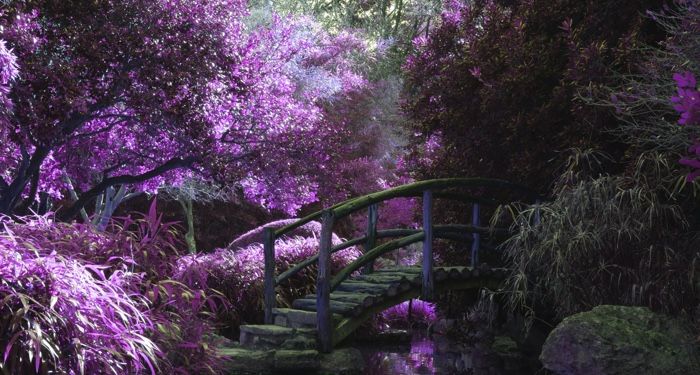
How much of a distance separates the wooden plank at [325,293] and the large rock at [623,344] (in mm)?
1950

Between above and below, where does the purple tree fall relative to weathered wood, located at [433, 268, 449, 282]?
above

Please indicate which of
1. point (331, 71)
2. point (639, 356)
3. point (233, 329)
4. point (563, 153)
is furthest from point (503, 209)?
point (331, 71)

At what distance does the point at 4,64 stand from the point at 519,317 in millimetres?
6222

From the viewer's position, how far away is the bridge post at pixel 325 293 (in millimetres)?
6840

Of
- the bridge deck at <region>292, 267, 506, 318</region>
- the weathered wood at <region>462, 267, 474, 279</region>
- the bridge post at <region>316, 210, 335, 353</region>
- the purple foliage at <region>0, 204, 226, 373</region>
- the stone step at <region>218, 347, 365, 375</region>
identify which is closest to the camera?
the purple foliage at <region>0, 204, 226, 373</region>

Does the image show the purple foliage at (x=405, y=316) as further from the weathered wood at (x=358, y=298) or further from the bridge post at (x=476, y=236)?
the weathered wood at (x=358, y=298)

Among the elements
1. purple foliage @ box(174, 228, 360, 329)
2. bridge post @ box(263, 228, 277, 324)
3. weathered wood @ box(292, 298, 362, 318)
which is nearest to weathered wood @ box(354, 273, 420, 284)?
weathered wood @ box(292, 298, 362, 318)

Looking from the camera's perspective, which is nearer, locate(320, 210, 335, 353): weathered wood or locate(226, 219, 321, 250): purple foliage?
locate(320, 210, 335, 353): weathered wood

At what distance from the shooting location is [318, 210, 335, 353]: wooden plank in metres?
6.84

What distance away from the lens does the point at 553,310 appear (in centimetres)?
853

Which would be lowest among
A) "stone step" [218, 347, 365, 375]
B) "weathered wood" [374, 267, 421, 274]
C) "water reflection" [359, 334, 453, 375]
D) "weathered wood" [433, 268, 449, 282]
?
"water reflection" [359, 334, 453, 375]

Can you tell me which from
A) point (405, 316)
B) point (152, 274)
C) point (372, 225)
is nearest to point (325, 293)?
point (372, 225)

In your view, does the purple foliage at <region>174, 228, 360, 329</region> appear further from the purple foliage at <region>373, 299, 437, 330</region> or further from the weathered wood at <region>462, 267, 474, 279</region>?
the weathered wood at <region>462, 267, 474, 279</region>

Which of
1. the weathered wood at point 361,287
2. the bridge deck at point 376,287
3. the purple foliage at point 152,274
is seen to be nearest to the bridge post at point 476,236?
the bridge deck at point 376,287
